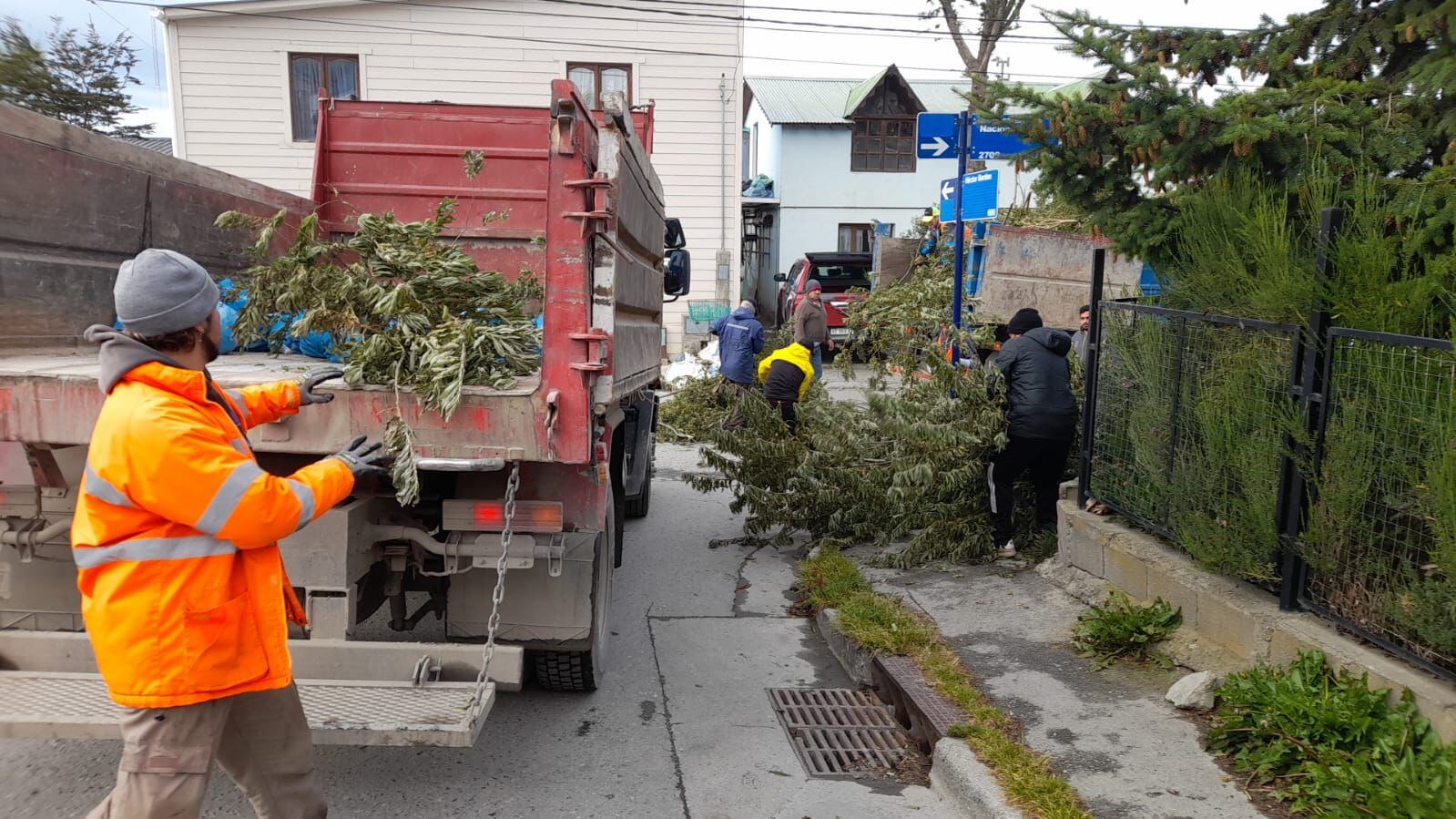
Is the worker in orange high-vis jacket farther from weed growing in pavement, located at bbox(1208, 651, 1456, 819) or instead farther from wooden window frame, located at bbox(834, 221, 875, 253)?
wooden window frame, located at bbox(834, 221, 875, 253)

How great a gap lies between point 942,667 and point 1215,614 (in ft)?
4.04

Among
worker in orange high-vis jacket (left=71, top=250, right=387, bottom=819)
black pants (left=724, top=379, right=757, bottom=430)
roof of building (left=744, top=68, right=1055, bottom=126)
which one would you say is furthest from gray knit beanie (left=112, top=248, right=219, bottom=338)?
roof of building (left=744, top=68, right=1055, bottom=126)

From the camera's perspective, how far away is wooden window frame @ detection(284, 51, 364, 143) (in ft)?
55.7

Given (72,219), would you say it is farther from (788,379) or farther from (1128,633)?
(788,379)

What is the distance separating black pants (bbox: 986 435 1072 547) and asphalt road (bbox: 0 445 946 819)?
1.58 m

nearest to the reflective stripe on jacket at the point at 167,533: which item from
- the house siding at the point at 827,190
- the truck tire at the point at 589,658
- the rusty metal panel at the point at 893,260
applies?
the truck tire at the point at 589,658

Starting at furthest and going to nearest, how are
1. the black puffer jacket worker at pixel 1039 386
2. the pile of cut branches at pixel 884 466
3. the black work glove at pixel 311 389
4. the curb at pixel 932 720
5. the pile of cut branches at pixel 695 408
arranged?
the pile of cut branches at pixel 695 408 < the pile of cut branches at pixel 884 466 < the black puffer jacket worker at pixel 1039 386 < the curb at pixel 932 720 < the black work glove at pixel 311 389

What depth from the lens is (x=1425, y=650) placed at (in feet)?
11.6

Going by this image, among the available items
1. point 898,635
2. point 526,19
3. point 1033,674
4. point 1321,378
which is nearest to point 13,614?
point 898,635

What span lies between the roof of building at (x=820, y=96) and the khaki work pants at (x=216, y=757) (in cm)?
2682

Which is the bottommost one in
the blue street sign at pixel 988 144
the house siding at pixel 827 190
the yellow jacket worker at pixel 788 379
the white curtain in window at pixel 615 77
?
the yellow jacket worker at pixel 788 379

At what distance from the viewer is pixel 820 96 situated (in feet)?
99.6

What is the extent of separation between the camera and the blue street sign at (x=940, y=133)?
817 centimetres

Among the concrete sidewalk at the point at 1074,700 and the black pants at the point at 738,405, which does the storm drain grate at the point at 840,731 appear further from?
the black pants at the point at 738,405
